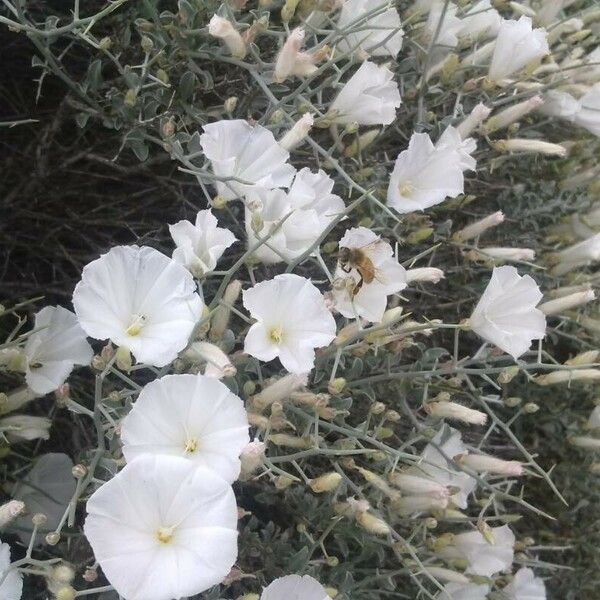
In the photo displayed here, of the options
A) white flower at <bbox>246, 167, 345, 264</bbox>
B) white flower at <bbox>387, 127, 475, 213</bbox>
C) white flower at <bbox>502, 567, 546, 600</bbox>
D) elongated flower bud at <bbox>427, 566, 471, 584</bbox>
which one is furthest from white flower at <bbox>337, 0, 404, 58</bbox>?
white flower at <bbox>502, 567, 546, 600</bbox>

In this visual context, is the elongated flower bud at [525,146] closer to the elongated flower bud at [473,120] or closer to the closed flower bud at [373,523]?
the elongated flower bud at [473,120]

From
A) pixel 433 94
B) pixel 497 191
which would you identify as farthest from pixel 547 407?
pixel 433 94

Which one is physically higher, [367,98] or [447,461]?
Answer: [367,98]

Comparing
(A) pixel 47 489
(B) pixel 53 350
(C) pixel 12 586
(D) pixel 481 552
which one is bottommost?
(D) pixel 481 552

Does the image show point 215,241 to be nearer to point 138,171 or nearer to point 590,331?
point 138,171

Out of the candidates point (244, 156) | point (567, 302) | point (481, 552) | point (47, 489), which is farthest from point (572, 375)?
point (47, 489)

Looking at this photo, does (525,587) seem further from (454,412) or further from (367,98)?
(367,98)

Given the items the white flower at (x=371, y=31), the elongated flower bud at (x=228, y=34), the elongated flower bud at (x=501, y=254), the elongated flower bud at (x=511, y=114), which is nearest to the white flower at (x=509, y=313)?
the elongated flower bud at (x=501, y=254)

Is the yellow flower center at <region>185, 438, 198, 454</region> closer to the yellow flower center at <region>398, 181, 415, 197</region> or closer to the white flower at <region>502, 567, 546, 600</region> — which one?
the yellow flower center at <region>398, 181, 415, 197</region>
